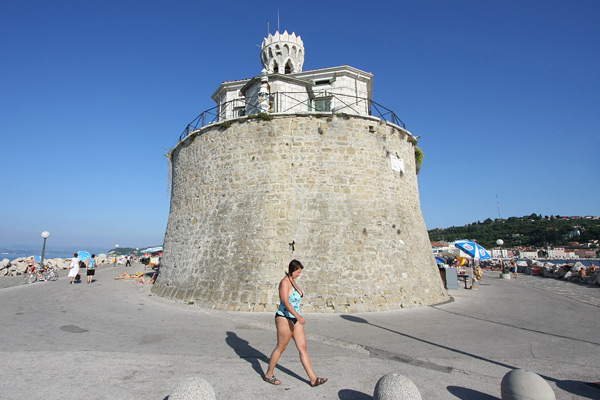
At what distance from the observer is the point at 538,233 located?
351 feet

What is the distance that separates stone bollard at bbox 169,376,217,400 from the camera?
361cm

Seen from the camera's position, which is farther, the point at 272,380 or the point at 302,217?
the point at 302,217

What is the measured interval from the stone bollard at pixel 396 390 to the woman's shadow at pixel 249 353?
1653mm

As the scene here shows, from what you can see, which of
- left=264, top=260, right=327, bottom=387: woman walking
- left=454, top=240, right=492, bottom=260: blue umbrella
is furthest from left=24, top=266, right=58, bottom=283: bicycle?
left=454, top=240, right=492, bottom=260: blue umbrella

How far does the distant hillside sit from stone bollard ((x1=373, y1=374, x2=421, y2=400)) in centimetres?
11445

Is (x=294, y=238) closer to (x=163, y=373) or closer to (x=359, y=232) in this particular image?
(x=359, y=232)

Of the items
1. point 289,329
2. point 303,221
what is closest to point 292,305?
point 289,329

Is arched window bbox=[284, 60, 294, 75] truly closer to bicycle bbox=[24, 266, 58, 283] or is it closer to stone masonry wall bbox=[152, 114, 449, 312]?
stone masonry wall bbox=[152, 114, 449, 312]

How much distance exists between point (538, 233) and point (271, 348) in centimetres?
12968

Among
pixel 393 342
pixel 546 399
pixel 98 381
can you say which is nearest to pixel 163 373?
pixel 98 381

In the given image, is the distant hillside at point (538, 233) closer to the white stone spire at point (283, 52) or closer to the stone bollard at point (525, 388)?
the white stone spire at point (283, 52)

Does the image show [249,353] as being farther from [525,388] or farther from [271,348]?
[525,388]

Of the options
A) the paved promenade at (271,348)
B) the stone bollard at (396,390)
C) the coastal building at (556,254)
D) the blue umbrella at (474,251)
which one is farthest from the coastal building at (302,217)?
the coastal building at (556,254)

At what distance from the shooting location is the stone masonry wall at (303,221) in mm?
11539
